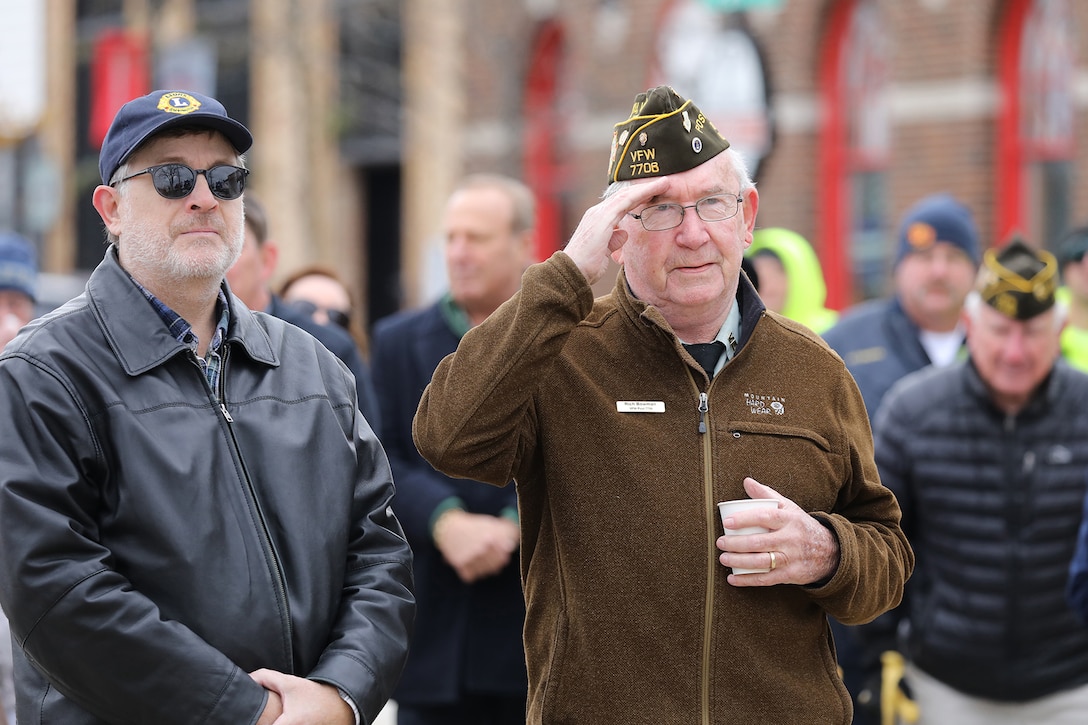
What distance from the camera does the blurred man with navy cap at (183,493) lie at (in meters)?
3.03

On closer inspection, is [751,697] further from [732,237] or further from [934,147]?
[934,147]

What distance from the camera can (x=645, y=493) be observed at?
3375 millimetres

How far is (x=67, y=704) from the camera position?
316 centimetres

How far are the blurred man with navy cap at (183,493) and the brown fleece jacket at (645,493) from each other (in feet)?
1.02

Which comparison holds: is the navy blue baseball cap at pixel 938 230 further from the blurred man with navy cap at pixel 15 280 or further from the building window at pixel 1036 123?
the building window at pixel 1036 123

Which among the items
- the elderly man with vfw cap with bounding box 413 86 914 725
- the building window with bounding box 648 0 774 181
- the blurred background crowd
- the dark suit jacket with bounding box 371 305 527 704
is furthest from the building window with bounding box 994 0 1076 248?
the elderly man with vfw cap with bounding box 413 86 914 725

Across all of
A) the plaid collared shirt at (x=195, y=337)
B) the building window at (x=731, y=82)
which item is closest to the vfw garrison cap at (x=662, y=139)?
the plaid collared shirt at (x=195, y=337)

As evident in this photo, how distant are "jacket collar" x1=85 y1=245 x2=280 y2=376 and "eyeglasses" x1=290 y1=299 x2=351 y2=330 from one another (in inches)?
94.7

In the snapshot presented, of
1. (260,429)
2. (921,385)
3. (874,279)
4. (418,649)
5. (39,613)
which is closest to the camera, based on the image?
(39,613)

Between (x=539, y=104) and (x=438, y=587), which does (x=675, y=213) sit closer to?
(x=438, y=587)

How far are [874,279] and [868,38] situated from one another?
2122 mm

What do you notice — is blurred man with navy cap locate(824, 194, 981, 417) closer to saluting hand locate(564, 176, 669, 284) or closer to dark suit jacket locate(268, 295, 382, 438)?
dark suit jacket locate(268, 295, 382, 438)

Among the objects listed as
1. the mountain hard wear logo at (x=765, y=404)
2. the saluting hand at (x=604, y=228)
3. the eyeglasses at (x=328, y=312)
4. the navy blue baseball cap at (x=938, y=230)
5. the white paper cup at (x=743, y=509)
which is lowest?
the white paper cup at (x=743, y=509)

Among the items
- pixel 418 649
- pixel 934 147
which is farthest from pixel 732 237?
pixel 934 147
